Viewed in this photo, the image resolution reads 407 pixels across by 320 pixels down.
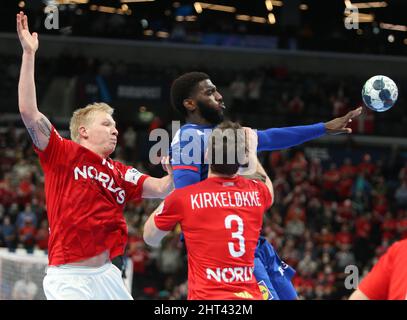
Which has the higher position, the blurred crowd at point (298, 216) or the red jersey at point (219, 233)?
the red jersey at point (219, 233)

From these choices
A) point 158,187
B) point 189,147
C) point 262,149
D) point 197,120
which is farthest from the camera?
point 158,187

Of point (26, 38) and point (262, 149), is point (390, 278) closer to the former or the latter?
point (262, 149)

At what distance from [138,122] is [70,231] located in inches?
839

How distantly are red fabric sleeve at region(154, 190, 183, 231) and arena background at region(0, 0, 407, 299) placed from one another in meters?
12.9

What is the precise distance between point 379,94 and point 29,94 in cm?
349

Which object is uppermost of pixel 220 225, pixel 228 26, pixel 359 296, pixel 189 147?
pixel 228 26

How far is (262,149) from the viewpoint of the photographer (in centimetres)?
721

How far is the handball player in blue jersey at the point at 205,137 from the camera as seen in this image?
673 centimetres

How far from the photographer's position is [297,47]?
31547 mm

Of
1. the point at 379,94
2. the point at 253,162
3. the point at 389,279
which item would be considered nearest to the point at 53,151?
the point at 253,162

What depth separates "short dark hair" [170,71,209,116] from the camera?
278 inches

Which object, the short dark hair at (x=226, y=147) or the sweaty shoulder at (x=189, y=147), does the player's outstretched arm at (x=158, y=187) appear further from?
the short dark hair at (x=226, y=147)

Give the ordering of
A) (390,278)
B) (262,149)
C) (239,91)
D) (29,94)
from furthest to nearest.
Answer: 1. (239,91)
2. (262,149)
3. (29,94)
4. (390,278)

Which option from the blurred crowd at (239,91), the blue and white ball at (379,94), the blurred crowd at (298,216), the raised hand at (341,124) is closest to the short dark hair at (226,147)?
the raised hand at (341,124)
